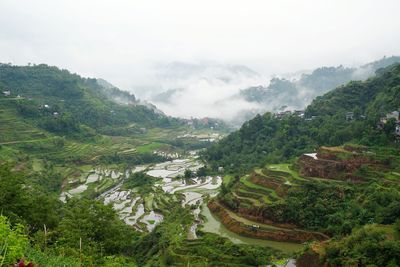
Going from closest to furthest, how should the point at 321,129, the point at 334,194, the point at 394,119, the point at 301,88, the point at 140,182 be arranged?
the point at 334,194 < the point at 394,119 < the point at 321,129 < the point at 140,182 < the point at 301,88

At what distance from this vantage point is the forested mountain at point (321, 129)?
33438 millimetres

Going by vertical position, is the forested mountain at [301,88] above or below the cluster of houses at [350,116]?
above

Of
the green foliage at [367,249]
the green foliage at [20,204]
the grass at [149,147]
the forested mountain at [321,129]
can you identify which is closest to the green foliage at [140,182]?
the forested mountain at [321,129]

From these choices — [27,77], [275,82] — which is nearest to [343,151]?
[27,77]

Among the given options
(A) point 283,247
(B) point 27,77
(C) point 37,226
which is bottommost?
(A) point 283,247

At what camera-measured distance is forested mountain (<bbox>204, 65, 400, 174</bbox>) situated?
33438 mm

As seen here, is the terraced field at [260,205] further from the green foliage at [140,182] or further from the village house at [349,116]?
the green foliage at [140,182]

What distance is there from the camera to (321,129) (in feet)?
125

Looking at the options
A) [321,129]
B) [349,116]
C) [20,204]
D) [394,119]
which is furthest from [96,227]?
[349,116]

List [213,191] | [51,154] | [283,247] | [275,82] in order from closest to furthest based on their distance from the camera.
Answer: [283,247]
[213,191]
[51,154]
[275,82]

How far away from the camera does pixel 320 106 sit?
45.1m

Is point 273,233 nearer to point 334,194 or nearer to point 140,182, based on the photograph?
point 334,194

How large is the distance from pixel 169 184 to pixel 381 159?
24.8 m

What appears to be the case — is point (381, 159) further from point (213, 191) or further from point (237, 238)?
point (213, 191)
